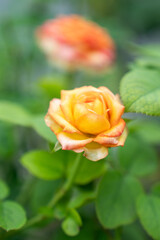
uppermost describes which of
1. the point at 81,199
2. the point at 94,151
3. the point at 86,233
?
the point at 94,151

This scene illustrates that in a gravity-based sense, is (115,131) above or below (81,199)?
above

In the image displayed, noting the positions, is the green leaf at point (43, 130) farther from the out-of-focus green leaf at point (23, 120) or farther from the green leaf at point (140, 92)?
the green leaf at point (140, 92)

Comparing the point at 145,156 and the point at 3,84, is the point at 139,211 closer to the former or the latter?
the point at 145,156

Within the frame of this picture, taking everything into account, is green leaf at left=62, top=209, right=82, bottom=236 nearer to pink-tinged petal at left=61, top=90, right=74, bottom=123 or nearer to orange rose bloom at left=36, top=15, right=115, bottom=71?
pink-tinged petal at left=61, top=90, right=74, bottom=123

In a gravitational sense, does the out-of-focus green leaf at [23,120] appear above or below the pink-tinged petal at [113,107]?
below

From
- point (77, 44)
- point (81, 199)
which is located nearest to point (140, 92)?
point (81, 199)

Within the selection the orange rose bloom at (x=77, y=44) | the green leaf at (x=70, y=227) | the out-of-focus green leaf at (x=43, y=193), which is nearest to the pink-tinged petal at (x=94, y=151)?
the green leaf at (x=70, y=227)

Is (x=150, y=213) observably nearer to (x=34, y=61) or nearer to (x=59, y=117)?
(x=59, y=117)
